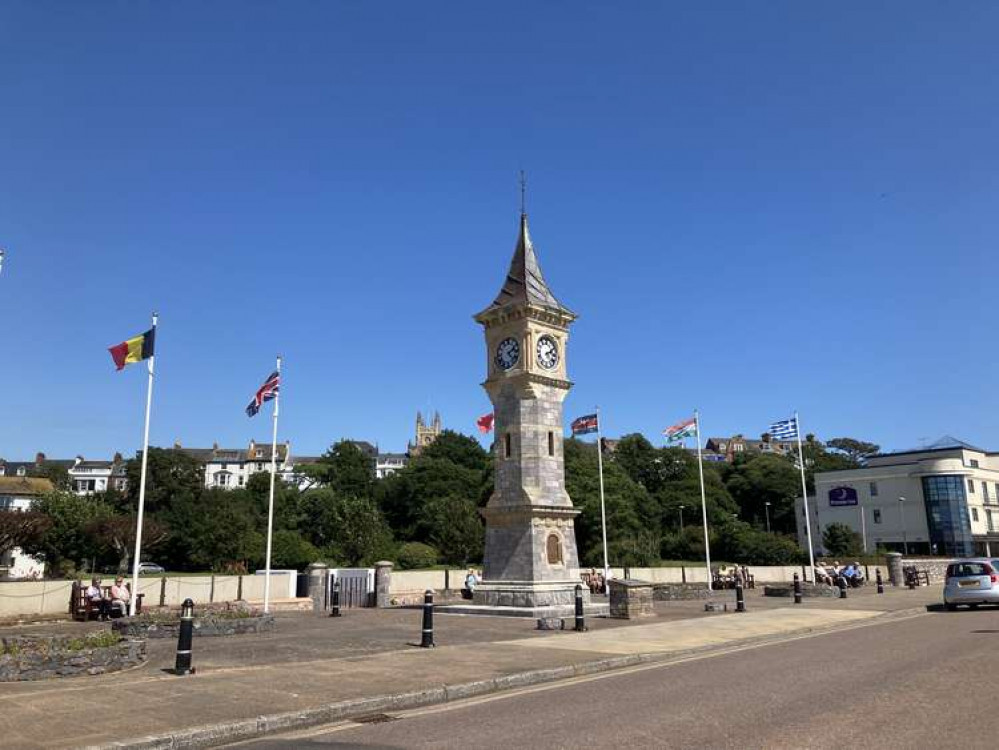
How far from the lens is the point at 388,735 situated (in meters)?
8.27

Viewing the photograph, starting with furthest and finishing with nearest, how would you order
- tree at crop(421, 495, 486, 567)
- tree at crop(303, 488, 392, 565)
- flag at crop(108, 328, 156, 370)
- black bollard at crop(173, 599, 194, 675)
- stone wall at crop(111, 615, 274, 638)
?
1. tree at crop(421, 495, 486, 567)
2. tree at crop(303, 488, 392, 565)
3. flag at crop(108, 328, 156, 370)
4. stone wall at crop(111, 615, 274, 638)
5. black bollard at crop(173, 599, 194, 675)

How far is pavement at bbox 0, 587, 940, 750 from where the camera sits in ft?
27.8

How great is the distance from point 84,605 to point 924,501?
242 feet

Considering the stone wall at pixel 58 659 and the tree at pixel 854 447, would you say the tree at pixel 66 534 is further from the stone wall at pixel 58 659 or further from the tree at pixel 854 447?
the tree at pixel 854 447

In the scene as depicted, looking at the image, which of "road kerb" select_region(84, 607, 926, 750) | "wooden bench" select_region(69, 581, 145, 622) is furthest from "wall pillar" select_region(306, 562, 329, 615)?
"road kerb" select_region(84, 607, 926, 750)

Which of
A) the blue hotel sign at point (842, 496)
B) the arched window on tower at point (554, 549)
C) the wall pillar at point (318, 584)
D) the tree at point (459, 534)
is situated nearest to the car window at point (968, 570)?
the arched window on tower at point (554, 549)

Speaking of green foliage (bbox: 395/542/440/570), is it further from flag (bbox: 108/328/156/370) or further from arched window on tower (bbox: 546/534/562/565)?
flag (bbox: 108/328/156/370)

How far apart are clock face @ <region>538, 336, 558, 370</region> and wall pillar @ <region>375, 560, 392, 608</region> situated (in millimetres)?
10674

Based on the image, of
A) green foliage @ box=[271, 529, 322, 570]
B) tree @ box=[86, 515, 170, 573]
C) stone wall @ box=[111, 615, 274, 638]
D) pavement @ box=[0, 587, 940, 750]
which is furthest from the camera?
green foliage @ box=[271, 529, 322, 570]

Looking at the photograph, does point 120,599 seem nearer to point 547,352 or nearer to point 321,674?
point 321,674

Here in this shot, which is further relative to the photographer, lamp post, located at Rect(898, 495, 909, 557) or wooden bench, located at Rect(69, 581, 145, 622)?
lamp post, located at Rect(898, 495, 909, 557)

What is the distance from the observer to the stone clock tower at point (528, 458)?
28094 mm

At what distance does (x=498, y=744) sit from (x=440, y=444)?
87296 millimetres

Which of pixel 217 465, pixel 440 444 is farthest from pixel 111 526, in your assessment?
pixel 217 465
